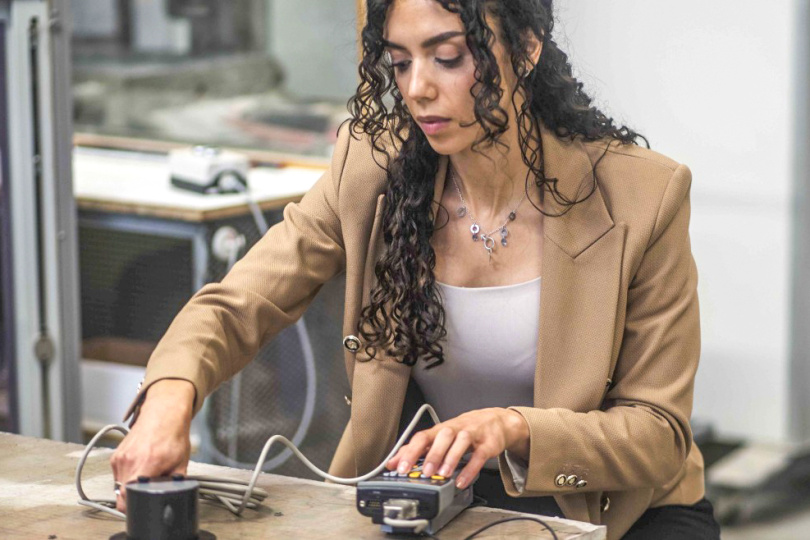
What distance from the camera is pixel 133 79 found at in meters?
3.63

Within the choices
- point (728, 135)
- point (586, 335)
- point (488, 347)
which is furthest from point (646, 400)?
point (728, 135)

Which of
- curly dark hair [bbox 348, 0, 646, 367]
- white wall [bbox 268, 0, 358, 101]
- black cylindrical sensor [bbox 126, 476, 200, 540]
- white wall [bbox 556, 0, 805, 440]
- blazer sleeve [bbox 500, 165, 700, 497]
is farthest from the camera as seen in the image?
white wall [bbox 268, 0, 358, 101]

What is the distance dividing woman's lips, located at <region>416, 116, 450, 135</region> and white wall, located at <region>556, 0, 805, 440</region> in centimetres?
172

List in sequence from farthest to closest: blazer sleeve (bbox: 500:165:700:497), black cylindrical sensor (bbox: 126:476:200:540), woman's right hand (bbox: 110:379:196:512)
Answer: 1. blazer sleeve (bbox: 500:165:700:497)
2. woman's right hand (bbox: 110:379:196:512)
3. black cylindrical sensor (bbox: 126:476:200:540)

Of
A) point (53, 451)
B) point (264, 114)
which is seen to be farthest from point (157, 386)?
point (264, 114)

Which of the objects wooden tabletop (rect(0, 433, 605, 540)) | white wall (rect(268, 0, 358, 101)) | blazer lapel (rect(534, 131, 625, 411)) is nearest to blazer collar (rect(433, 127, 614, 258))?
blazer lapel (rect(534, 131, 625, 411))

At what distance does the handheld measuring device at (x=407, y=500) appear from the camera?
1.14 m

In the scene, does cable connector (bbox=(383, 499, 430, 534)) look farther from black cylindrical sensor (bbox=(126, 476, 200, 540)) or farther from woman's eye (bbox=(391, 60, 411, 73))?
woman's eye (bbox=(391, 60, 411, 73))

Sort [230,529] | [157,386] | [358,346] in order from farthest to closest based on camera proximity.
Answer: [358,346]
[157,386]
[230,529]

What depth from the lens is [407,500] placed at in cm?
114

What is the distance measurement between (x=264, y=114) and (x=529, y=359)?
2.18m

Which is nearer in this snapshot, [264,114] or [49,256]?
[49,256]

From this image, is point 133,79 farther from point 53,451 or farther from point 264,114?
point 53,451

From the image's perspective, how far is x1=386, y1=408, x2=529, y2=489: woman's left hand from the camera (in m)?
1.19
